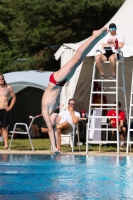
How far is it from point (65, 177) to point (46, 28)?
2460 cm

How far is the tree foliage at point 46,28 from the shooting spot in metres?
29.0

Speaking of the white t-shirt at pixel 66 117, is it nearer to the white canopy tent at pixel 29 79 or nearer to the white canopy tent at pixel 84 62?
the white canopy tent at pixel 84 62

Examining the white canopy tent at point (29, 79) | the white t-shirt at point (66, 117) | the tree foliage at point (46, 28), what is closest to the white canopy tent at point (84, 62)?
the white t-shirt at point (66, 117)

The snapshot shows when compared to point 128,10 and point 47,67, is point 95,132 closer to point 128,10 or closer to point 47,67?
point 128,10

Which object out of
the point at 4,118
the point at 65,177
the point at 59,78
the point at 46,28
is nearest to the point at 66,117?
the point at 4,118

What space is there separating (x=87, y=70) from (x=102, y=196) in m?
9.28

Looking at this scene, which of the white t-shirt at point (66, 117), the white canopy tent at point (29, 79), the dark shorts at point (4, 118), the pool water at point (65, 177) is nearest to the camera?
the pool water at point (65, 177)

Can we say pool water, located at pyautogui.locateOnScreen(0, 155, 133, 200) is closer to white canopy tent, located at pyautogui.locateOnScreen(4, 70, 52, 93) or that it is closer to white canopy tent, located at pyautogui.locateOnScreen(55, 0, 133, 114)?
white canopy tent, located at pyautogui.locateOnScreen(55, 0, 133, 114)

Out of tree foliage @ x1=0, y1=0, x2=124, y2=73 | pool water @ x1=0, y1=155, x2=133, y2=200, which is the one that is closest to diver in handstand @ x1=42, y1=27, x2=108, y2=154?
pool water @ x1=0, y1=155, x2=133, y2=200

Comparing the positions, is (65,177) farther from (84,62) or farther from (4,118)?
(84,62)

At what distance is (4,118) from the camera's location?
14.4 m

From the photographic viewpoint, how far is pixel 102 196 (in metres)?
7.06

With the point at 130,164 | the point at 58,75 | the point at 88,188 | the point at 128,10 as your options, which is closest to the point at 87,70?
the point at 128,10

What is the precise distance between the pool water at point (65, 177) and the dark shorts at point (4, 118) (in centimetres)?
208
